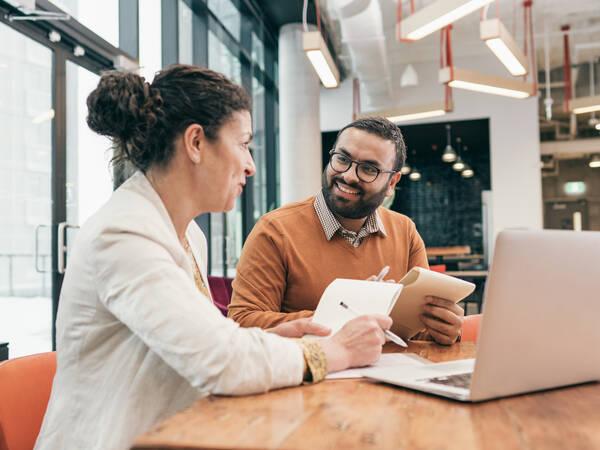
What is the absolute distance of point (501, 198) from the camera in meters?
8.59

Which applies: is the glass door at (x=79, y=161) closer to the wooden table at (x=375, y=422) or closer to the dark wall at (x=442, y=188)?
the wooden table at (x=375, y=422)

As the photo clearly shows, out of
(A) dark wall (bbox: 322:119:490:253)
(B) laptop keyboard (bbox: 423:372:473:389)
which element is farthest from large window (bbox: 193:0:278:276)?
(B) laptop keyboard (bbox: 423:372:473:389)

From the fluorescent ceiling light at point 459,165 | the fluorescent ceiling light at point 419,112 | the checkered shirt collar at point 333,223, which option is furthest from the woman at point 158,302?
the fluorescent ceiling light at point 459,165

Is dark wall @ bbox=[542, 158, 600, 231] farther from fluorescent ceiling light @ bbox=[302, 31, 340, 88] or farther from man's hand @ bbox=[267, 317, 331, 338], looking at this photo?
man's hand @ bbox=[267, 317, 331, 338]

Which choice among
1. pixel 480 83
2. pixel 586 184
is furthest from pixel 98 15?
pixel 586 184

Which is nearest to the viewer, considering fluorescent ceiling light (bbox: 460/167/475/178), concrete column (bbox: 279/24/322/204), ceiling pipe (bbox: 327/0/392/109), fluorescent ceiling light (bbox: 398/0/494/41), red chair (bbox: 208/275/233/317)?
fluorescent ceiling light (bbox: 398/0/494/41)

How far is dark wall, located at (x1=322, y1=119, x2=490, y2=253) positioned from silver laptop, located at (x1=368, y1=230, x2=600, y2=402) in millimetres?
8882

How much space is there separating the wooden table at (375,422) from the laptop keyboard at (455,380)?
0.24 feet

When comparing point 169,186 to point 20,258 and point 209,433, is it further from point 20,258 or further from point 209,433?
point 20,258

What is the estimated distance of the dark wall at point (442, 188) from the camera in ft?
34.0

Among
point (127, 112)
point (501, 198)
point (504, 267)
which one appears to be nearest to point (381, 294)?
point (504, 267)

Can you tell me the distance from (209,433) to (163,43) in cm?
484

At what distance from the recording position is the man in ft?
6.72

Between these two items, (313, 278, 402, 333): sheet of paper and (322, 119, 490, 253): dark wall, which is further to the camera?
(322, 119, 490, 253): dark wall
